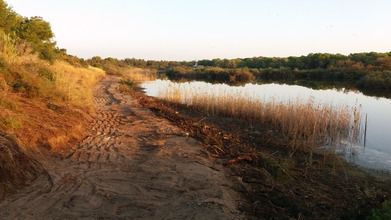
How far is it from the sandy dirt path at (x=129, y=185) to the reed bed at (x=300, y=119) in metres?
3.59

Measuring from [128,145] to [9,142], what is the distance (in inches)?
119

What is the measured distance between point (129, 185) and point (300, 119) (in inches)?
284

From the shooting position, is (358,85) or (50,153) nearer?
(50,153)

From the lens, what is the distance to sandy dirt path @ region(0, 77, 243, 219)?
5090 mm

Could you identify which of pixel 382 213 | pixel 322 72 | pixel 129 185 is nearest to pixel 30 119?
pixel 129 185

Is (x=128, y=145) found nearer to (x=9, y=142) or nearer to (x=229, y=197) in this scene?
(x=9, y=142)

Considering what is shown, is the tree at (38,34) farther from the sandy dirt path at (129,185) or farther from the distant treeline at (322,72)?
the distant treeline at (322,72)

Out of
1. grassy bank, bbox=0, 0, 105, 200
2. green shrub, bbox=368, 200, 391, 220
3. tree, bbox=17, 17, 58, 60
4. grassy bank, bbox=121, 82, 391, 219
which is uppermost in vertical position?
tree, bbox=17, 17, 58, 60

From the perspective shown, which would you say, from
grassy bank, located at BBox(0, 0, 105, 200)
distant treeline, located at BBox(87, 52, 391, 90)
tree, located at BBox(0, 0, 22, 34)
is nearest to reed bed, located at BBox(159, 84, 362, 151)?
grassy bank, located at BBox(0, 0, 105, 200)

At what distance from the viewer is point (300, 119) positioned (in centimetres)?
1201

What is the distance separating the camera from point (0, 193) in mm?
5324

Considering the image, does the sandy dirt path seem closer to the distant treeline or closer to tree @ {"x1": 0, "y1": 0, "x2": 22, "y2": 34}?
tree @ {"x1": 0, "y1": 0, "x2": 22, "y2": 34}

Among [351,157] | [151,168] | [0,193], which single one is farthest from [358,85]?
[0,193]

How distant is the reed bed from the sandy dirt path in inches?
141
